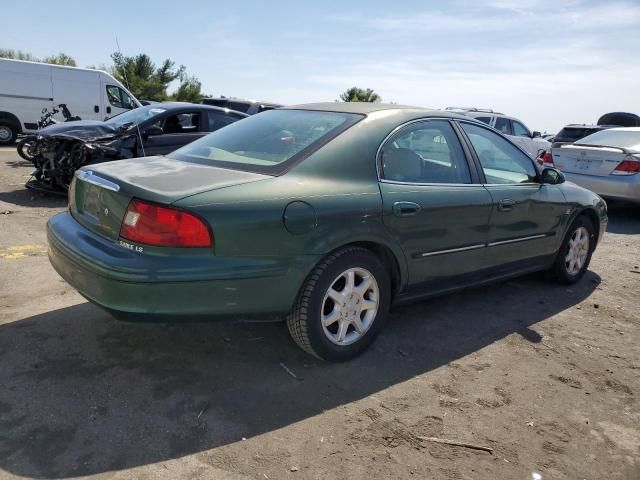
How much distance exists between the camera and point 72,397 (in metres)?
2.64

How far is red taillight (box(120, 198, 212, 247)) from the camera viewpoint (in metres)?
2.54

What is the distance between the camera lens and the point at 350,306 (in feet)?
10.3

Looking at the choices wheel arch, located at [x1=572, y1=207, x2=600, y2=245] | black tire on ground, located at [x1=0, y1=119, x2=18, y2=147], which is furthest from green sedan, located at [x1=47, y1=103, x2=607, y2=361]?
black tire on ground, located at [x1=0, y1=119, x2=18, y2=147]

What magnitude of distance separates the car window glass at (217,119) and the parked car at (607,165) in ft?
18.1

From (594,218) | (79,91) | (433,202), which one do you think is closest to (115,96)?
(79,91)

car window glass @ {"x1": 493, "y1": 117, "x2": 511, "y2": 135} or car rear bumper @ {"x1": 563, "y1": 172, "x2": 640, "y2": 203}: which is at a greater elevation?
car window glass @ {"x1": 493, "y1": 117, "x2": 511, "y2": 135}

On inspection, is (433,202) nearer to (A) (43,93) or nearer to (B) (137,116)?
(B) (137,116)

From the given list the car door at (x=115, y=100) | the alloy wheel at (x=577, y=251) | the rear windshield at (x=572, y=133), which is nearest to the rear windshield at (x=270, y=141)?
the alloy wheel at (x=577, y=251)

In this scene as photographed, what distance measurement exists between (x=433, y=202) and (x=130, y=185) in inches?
73.1

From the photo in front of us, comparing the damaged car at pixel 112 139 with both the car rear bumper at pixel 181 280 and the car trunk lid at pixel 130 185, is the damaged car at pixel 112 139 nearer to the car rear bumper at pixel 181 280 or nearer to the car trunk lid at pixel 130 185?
the car trunk lid at pixel 130 185

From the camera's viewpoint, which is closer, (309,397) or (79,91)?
(309,397)

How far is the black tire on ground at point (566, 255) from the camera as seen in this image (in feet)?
15.7

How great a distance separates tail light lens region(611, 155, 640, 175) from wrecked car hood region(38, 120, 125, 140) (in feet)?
24.4

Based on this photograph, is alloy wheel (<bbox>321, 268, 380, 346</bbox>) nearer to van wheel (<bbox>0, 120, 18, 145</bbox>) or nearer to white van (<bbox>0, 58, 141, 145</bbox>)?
white van (<bbox>0, 58, 141, 145</bbox>)
